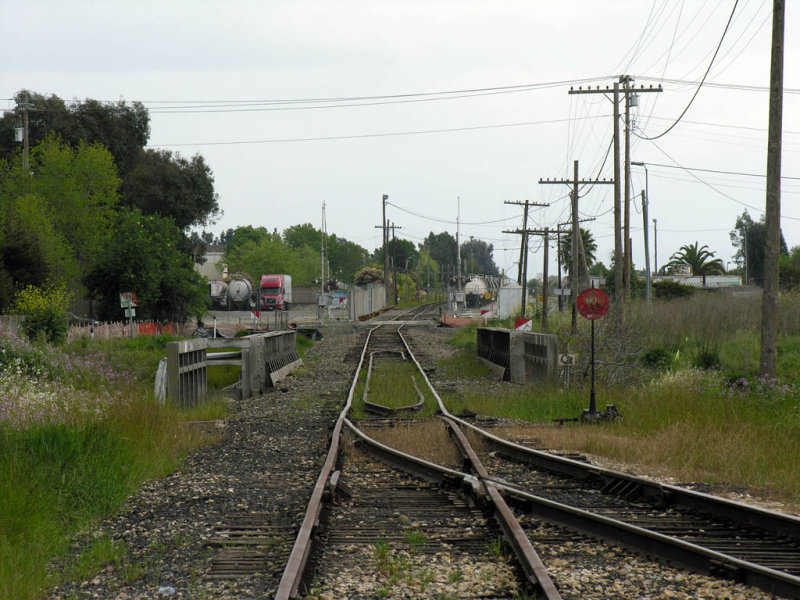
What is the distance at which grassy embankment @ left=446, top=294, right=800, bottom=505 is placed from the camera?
9.95 metres

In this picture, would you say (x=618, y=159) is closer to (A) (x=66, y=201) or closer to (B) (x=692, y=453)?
(B) (x=692, y=453)

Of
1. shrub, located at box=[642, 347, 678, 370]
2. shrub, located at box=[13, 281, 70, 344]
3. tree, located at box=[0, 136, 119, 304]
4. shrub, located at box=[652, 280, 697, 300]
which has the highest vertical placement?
tree, located at box=[0, 136, 119, 304]

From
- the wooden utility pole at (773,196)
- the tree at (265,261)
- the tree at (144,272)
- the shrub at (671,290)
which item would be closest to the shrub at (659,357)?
the wooden utility pole at (773,196)

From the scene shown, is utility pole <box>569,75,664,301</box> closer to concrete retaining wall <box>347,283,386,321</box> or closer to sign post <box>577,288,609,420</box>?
sign post <box>577,288,609,420</box>

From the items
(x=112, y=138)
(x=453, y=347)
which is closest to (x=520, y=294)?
(x=453, y=347)

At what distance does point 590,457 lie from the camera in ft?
34.4

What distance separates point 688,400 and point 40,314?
72.1 feet

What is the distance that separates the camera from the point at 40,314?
91.5ft

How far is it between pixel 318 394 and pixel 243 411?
2.64 metres

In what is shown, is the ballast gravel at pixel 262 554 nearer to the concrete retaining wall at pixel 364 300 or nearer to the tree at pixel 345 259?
the concrete retaining wall at pixel 364 300

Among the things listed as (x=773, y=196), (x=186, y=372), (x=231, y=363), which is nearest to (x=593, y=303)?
(x=773, y=196)

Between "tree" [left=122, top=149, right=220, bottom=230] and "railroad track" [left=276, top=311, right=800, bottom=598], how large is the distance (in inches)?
2229

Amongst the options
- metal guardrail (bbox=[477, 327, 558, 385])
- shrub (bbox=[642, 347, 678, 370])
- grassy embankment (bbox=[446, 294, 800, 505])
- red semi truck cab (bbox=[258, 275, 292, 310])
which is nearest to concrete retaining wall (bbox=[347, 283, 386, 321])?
red semi truck cab (bbox=[258, 275, 292, 310])

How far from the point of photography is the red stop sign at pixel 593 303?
15.0 meters
